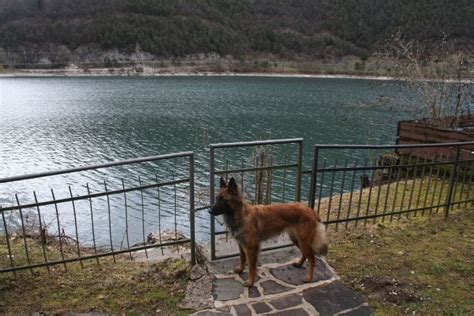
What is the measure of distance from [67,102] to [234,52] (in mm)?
79717

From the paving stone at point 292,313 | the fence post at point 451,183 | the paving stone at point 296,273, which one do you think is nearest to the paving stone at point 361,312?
the paving stone at point 292,313

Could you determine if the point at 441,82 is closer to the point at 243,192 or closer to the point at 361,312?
A: the point at 243,192

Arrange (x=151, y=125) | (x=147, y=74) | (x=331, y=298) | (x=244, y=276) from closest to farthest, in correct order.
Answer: (x=331, y=298), (x=244, y=276), (x=151, y=125), (x=147, y=74)

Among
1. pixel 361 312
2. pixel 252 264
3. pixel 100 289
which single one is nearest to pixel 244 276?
pixel 252 264

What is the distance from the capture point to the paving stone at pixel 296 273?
544 cm

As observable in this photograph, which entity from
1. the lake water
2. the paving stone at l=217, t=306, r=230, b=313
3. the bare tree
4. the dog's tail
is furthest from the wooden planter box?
the paving stone at l=217, t=306, r=230, b=313

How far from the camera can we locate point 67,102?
170 ft

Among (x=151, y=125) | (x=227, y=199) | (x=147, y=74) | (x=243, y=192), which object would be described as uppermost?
(x=227, y=199)

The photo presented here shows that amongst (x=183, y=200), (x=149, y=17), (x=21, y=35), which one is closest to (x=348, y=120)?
(x=183, y=200)

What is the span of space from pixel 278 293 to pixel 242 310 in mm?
611

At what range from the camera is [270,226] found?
5.23m

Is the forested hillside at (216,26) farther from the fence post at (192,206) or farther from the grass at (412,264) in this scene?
the fence post at (192,206)

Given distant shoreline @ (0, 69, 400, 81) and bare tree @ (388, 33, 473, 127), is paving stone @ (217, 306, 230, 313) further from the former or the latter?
distant shoreline @ (0, 69, 400, 81)

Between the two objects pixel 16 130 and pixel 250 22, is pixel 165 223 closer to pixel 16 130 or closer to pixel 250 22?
pixel 16 130
